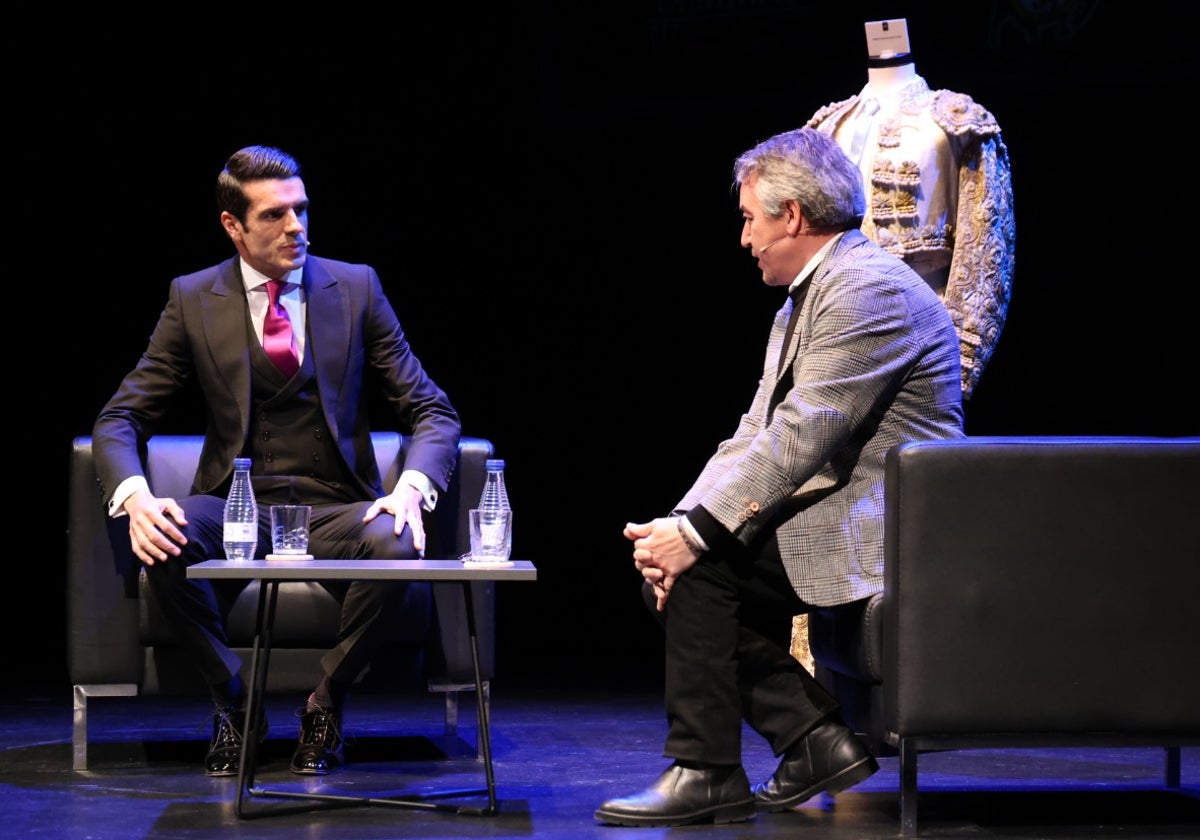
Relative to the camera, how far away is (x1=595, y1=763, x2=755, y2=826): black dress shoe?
2.67m

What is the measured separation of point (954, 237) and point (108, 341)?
10.1ft

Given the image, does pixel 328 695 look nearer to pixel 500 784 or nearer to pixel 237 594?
pixel 237 594

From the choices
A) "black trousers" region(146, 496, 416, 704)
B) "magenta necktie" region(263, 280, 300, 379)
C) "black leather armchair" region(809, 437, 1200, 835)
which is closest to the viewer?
"black leather armchair" region(809, 437, 1200, 835)

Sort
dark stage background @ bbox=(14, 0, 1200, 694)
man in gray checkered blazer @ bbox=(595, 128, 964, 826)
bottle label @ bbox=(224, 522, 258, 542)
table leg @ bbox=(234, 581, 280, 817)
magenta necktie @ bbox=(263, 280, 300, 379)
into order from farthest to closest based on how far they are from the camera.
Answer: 1. dark stage background @ bbox=(14, 0, 1200, 694)
2. magenta necktie @ bbox=(263, 280, 300, 379)
3. bottle label @ bbox=(224, 522, 258, 542)
4. table leg @ bbox=(234, 581, 280, 817)
5. man in gray checkered blazer @ bbox=(595, 128, 964, 826)

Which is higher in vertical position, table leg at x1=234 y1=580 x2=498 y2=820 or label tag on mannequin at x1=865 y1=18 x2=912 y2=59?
label tag on mannequin at x1=865 y1=18 x2=912 y2=59

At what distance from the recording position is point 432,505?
342cm

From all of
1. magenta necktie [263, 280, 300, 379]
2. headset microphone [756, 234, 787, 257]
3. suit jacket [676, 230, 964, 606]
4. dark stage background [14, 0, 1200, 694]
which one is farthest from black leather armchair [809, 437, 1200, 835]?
dark stage background [14, 0, 1200, 694]

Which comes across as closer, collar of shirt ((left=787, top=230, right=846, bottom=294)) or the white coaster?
the white coaster

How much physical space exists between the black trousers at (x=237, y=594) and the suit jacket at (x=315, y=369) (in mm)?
190

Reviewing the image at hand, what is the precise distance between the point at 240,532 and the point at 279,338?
708 millimetres

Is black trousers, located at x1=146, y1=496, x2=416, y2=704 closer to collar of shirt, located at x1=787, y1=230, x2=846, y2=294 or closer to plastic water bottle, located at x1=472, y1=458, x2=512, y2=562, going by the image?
plastic water bottle, located at x1=472, y1=458, x2=512, y2=562

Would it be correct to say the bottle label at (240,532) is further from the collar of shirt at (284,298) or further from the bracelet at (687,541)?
the bracelet at (687,541)

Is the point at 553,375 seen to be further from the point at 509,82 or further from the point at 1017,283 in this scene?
the point at 1017,283

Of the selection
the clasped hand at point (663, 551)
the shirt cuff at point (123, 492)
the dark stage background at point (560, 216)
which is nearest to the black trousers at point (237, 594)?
the shirt cuff at point (123, 492)
